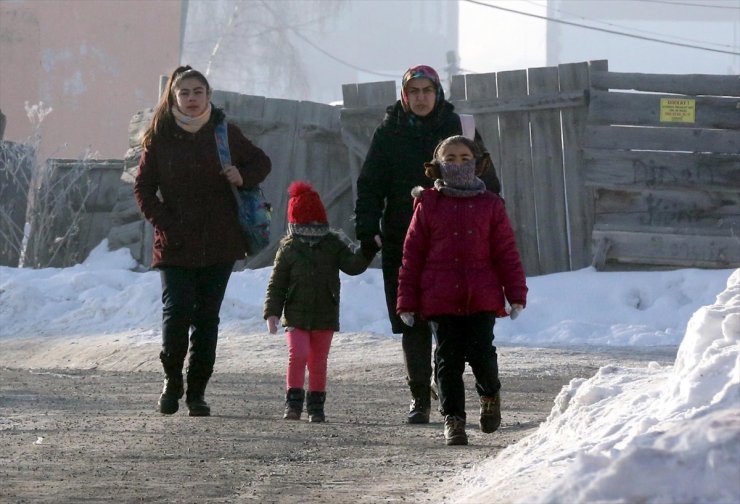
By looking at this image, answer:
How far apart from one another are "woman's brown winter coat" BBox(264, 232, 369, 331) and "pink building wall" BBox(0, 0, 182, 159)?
30956 mm

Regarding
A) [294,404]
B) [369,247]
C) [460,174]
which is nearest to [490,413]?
[460,174]

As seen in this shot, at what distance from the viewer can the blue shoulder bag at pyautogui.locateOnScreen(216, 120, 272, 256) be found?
8.35m

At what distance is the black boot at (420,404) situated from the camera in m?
7.96

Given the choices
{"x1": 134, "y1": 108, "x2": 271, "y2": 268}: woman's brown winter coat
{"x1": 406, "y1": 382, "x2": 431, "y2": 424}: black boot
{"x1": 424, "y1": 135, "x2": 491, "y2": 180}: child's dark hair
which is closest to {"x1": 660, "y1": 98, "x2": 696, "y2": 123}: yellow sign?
{"x1": 134, "y1": 108, "x2": 271, "y2": 268}: woman's brown winter coat

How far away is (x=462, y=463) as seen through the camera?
641cm

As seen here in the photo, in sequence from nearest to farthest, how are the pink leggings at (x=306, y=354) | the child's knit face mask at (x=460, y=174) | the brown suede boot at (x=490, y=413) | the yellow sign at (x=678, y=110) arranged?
the child's knit face mask at (x=460, y=174), the brown suede boot at (x=490, y=413), the pink leggings at (x=306, y=354), the yellow sign at (x=678, y=110)

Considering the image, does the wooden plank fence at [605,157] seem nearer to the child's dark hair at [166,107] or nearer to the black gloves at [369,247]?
the black gloves at [369,247]

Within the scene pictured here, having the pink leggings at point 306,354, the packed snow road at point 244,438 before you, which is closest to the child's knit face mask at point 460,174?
the packed snow road at point 244,438

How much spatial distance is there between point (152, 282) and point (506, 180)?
3478 millimetres

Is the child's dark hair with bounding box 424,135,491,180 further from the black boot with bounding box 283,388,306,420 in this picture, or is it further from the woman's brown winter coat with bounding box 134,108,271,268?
the black boot with bounding box 283,388,306,420

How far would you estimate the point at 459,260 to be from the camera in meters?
7.00

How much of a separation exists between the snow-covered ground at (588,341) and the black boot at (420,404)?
4.23ft

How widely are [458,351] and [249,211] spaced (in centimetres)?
175

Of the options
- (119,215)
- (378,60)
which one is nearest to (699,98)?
(119,215)
